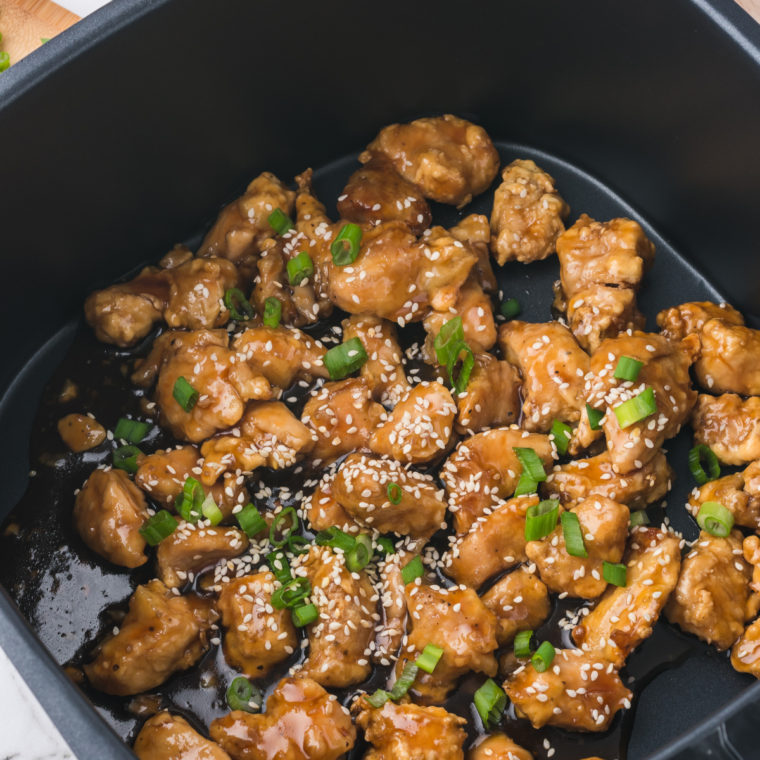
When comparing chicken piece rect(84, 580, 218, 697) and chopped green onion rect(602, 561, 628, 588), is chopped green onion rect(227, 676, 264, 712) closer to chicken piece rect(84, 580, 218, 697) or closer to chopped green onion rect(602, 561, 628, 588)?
chicken piece rect(84, 580, 218, 697)

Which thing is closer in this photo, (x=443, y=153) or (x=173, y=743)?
(x=173, y=743)

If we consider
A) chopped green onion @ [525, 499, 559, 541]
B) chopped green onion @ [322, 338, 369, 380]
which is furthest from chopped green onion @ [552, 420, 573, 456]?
chopped green onion @ [322, 338, 369, 380]

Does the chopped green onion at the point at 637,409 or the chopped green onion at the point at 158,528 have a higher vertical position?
the chopped green onion at the point at 158,528

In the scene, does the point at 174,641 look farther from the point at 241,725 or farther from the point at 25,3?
the point at 25,3

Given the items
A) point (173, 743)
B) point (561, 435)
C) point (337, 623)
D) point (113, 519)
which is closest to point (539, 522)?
point (561, 435)

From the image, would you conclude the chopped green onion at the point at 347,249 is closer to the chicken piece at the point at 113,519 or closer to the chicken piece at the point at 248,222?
the chicken piece at the point at 248,222

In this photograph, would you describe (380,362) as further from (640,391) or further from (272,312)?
(640,391)

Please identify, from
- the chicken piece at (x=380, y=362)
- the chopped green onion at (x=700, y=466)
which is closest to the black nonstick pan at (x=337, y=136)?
the chopped green onion at (x=700, y=466)
